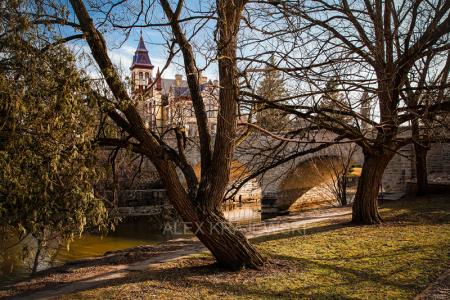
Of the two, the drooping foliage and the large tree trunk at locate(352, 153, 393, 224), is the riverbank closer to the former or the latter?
the large tree trunk at locate(352, 153, 393, 224)

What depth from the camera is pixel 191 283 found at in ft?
16.1

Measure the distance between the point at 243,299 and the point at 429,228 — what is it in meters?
4.86

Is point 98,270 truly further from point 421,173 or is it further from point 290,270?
point 421,173

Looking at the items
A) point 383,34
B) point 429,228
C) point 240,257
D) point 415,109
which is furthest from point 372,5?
point 240,257

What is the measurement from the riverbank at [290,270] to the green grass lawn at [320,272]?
0.01 m

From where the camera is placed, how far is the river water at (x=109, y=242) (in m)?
10.0

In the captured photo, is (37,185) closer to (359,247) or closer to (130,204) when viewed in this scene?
(359,247)

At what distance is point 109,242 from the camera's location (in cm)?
1441

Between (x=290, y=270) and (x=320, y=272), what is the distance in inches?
14.1

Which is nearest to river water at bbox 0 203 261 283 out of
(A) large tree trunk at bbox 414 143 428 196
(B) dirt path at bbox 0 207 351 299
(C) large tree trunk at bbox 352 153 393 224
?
(B) dirt path at bbox 0 207 351 299

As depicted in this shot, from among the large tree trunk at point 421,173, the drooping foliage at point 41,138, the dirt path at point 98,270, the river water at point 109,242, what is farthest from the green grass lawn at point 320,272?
the large tree trunk at point 421,173

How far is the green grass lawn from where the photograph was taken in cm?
452

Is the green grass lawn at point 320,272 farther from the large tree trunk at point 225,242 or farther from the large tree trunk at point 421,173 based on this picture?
the large tree trunk at point 421,173

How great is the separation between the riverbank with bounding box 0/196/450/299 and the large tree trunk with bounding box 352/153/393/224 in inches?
14.4
